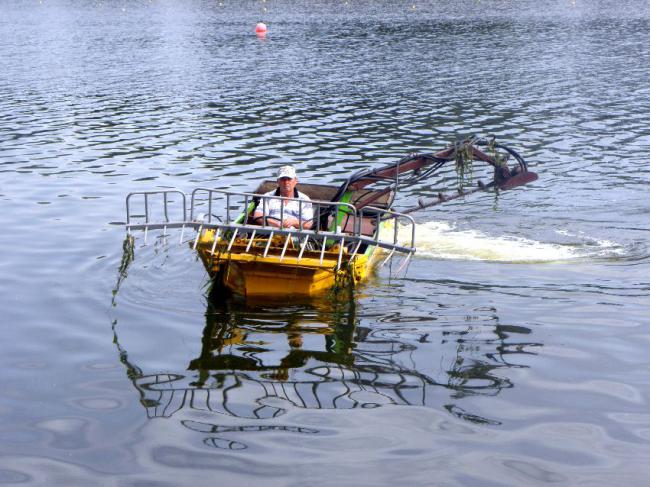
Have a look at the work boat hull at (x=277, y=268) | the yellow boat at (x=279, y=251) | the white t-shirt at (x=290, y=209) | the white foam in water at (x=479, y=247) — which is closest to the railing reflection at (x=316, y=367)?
the work boat hull at (x=277, y=268)

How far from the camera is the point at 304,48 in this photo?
51.9 m

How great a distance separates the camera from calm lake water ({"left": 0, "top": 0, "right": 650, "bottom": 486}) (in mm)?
9867

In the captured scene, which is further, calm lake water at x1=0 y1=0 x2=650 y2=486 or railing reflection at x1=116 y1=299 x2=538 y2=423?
railing reflection at x1=116 y1=299 x2=538 y2=423

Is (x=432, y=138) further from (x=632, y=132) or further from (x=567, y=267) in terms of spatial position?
(x=567, y=267)

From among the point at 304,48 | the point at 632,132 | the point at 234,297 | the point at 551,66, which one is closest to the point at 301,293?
the point at 234,297

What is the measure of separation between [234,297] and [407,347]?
3102 mm

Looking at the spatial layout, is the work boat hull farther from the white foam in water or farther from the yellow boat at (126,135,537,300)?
the white foam in water

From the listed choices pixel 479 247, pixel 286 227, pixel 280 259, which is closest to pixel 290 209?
pixel 286 227

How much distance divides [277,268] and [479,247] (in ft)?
17.4

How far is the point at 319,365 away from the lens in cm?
1227

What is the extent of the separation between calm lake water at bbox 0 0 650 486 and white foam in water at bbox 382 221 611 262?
0.08 meters

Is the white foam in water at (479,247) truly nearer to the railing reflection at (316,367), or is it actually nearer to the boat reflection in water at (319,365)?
the boat reflection in water at (319,365)

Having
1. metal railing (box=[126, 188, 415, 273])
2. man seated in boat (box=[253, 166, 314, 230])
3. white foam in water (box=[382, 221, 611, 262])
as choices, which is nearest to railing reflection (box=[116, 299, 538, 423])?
metal railing (box=[126, 188, 415, 273])

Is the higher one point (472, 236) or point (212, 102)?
point (212, 102)
